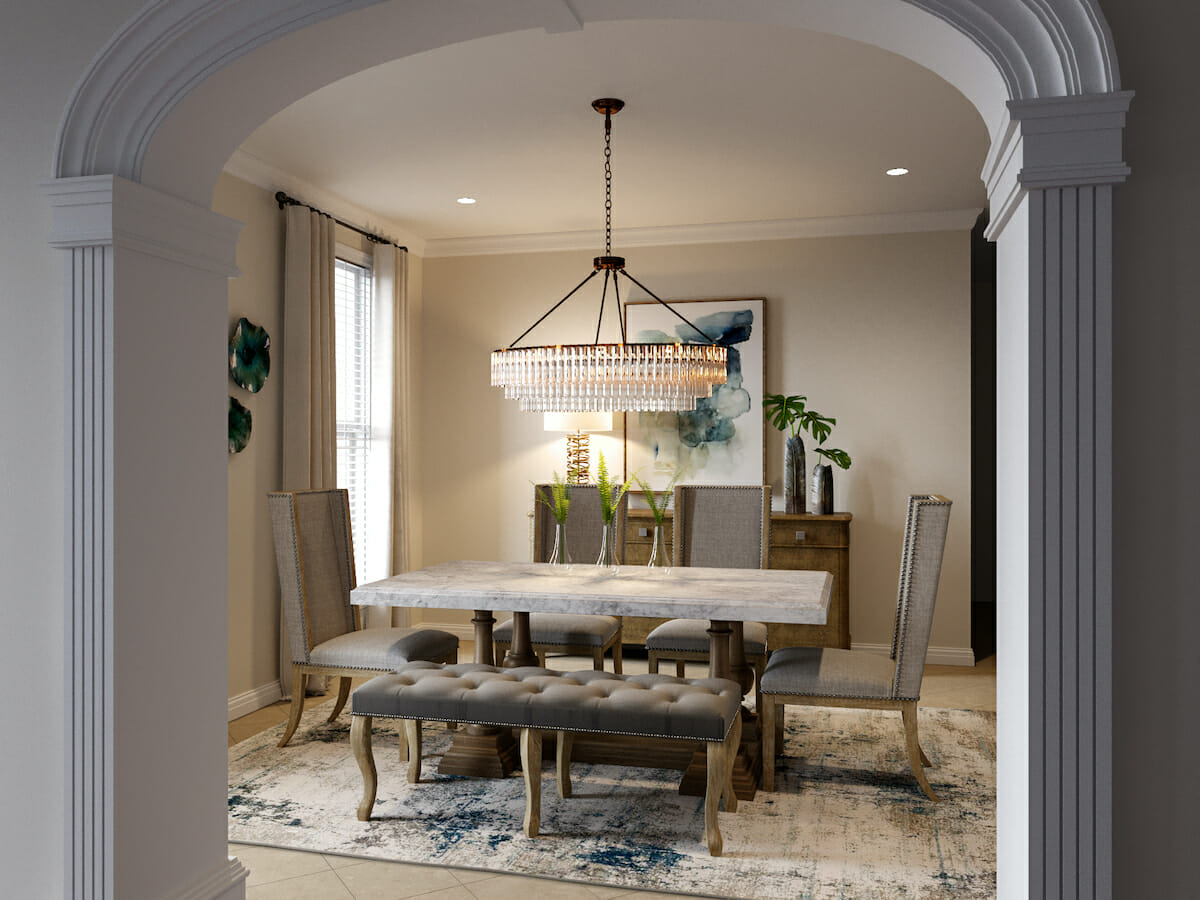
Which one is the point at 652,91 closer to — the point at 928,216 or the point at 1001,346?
the point at 1001,346

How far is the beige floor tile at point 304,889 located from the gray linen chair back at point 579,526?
2.18 metres

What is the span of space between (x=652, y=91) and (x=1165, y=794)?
300 centimetres

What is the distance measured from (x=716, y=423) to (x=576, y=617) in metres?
1.99

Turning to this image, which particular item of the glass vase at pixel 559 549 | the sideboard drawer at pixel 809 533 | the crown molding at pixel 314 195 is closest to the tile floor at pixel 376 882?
the glass vase at pixel 559 549

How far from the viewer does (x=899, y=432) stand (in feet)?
18.9

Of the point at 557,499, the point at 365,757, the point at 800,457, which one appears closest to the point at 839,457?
the point at 800,457

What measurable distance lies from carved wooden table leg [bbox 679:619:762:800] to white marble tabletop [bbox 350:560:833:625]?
192mm

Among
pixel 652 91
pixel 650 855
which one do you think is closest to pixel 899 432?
Answer: pixel 652 91

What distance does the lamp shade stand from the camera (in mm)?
5777

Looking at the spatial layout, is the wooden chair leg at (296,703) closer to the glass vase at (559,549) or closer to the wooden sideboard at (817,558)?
the glass vase at (559,549)

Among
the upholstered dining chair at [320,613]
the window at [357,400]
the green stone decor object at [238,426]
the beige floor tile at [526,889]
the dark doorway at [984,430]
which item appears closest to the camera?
the beige floor tile at [526,889]

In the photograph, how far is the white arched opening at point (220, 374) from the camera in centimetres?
153

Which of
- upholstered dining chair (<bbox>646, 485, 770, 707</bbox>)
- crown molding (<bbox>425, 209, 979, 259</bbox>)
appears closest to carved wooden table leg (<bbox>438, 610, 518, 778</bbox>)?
upholstered dining chair (<bbox>646, 485, 770, 707</bbox>)

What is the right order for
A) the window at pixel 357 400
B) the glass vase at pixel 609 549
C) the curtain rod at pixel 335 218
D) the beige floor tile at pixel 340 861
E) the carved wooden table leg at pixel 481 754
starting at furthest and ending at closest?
1. the window at pixel 357 400
2. the curtain rod at pixel 335 218
3. the glass vase at pixel 609 549
4. the carved wooden table leg at pixel 481 754
5. the beige floor tile at pixel 340 861
